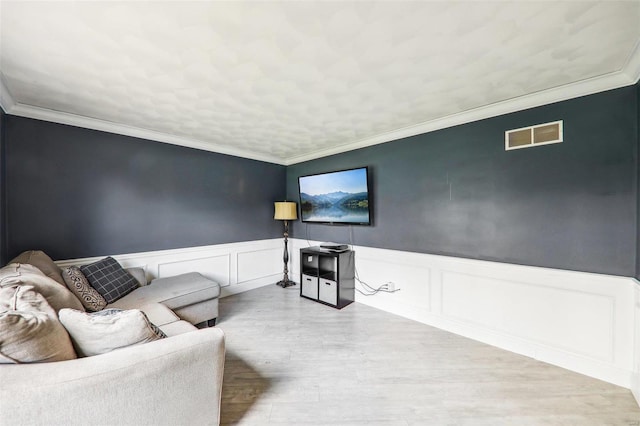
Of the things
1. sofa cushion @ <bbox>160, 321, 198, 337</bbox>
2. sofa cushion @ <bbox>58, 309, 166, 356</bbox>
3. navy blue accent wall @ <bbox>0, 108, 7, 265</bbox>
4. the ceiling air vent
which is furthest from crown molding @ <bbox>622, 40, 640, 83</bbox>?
navy blue accent wall @ <bbox>0, 108, 7, 265</bbox>

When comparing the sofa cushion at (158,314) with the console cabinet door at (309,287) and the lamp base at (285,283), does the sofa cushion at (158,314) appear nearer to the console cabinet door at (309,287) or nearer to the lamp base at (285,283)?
the console cabinet door at (309,287)

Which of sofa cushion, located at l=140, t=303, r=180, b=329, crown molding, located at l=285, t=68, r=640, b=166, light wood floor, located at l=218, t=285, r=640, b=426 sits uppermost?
crown molding, located at l=285, t=68, r=640, b=166

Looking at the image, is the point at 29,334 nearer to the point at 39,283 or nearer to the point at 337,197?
the point at 39,283

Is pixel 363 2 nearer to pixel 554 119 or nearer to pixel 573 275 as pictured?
pixel 554 119

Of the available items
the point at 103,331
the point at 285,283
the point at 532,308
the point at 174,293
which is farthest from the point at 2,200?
the point at 532,308

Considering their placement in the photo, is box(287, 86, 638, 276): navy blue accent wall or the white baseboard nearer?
box(287, 86, 638, 276): navy blue accent wall

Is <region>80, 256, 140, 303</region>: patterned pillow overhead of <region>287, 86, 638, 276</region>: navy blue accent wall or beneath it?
beneath

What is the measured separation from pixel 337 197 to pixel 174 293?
7.93ft

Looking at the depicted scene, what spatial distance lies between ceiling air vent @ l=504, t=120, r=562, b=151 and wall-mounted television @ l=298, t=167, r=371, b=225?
5.07ft

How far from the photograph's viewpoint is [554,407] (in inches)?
63.1

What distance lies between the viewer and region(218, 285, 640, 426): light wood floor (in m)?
1.53

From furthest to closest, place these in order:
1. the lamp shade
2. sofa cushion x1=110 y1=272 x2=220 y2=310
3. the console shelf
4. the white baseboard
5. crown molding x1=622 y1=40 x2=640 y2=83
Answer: the lamp shade < the console shelf < the white baseboard < sofa cushion x1=110 y1=272 x2=220 y2=310 < crown molding x1=622 y1=40 x2=640 y2=83

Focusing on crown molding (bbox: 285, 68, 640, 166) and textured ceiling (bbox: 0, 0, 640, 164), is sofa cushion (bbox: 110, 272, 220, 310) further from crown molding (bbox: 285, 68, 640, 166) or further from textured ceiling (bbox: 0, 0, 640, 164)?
crown molding (bbox: 285, 68, 640, 166)

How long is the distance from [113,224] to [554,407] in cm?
441
